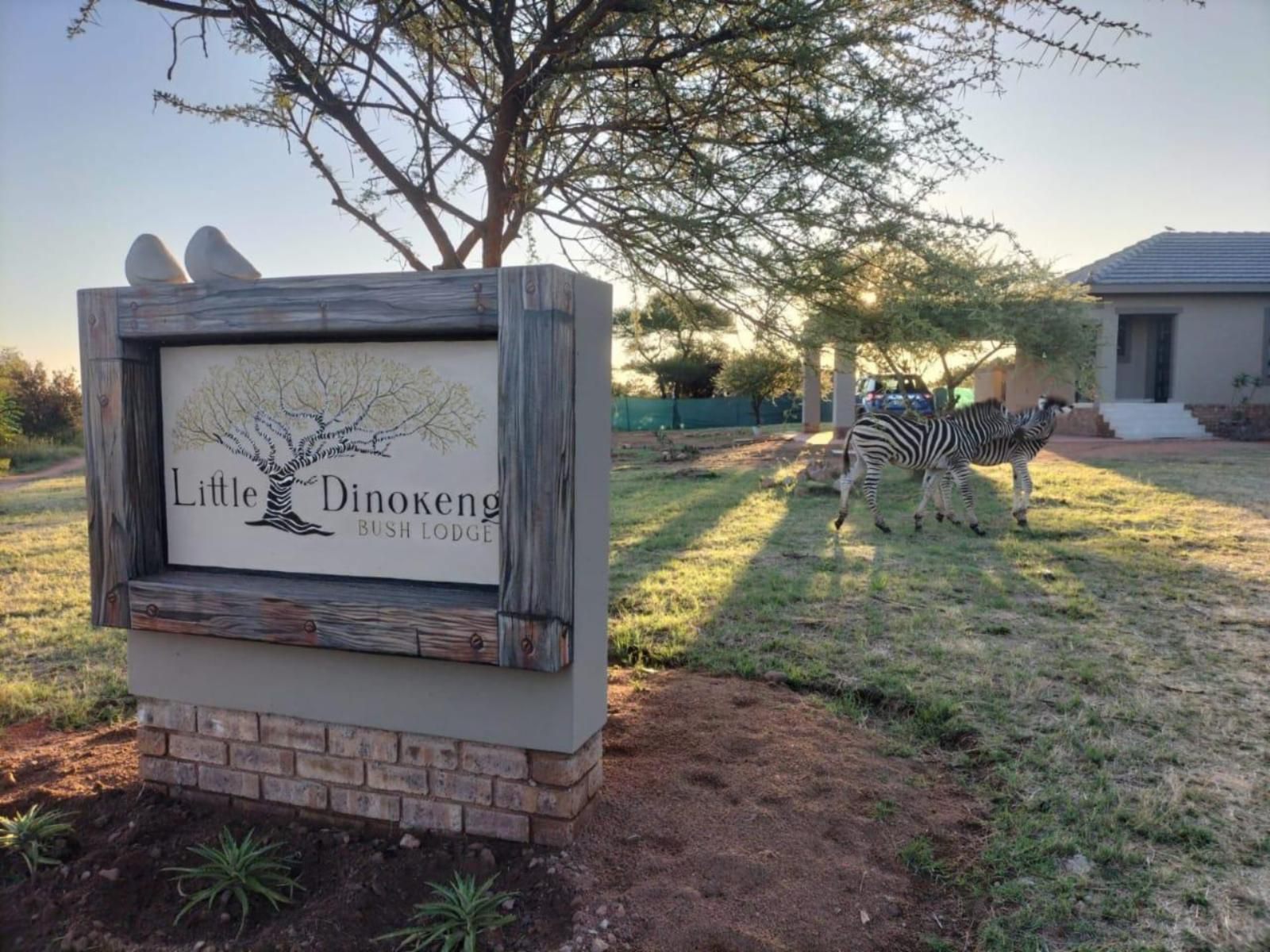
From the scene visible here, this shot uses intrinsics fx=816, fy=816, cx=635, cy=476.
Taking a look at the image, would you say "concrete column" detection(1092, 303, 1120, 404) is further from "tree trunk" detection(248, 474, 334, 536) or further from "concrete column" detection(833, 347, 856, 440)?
"tree trunk" detection(248, 474, 334, 536)

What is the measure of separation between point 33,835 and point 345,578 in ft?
4.25

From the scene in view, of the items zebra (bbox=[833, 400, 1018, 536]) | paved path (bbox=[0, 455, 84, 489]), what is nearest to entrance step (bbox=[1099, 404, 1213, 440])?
zebra (bbox=[833, 400, 1018, 536])

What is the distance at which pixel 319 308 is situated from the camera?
106 inches

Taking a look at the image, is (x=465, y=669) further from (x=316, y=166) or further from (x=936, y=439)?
(x=936, y=439)

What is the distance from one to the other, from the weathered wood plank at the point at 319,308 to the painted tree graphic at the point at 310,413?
0.40 ft

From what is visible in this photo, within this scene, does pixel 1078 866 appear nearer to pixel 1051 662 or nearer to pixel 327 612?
pixel 1051 662

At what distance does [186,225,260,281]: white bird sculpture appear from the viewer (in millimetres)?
2811

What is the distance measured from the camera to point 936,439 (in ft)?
29.4

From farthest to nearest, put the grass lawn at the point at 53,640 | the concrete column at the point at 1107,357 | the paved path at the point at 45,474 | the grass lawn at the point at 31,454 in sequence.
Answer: the concrete column at the point at 1107,357 < the grass lawn at the point at 31,454 < the paved path at the point at 45,474 < the grass lawn at the point at 53,640

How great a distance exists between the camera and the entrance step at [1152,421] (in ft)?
62.4

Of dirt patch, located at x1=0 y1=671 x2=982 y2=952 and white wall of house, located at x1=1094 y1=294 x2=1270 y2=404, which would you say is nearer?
dirt patch, located at x1=0 y1=671 x2=982 y2=952

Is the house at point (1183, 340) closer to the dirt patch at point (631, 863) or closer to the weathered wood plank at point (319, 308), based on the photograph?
the dirt patch at point (631, 863)

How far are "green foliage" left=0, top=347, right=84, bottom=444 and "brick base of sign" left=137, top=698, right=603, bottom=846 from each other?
19587 mm

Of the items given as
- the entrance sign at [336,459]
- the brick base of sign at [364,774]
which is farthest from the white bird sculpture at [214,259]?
the brick base of sign at [364,774]
